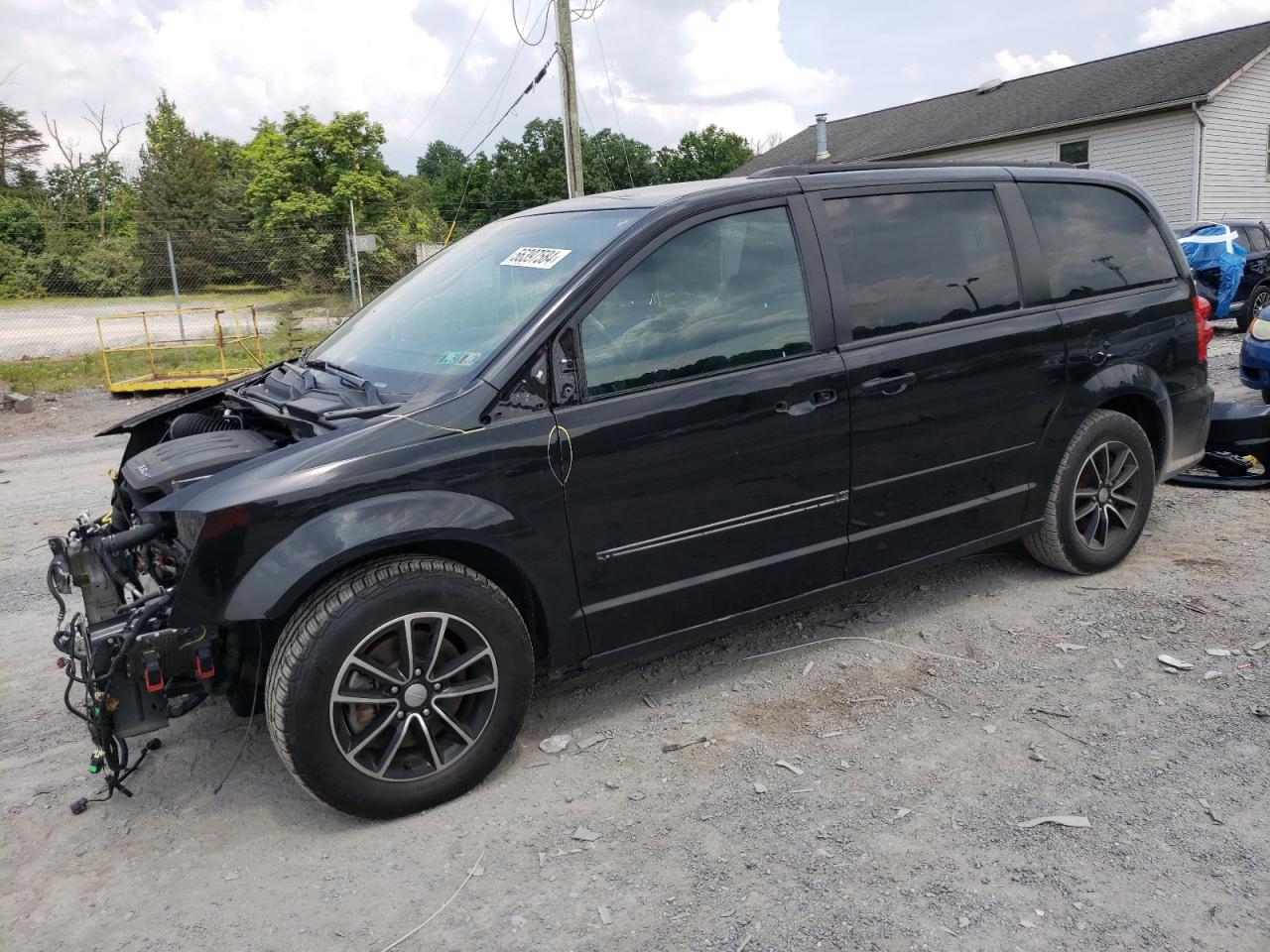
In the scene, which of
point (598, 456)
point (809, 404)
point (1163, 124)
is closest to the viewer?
point (598, 456)

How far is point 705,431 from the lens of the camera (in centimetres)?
353

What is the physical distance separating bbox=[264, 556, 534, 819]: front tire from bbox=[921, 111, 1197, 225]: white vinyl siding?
72.9 ft

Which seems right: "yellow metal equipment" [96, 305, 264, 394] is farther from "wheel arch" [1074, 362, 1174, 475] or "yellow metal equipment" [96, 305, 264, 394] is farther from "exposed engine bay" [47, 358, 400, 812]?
"wheel arch" [1074, 362, 1174, 475]

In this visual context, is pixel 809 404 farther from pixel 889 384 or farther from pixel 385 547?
pixel 385 547

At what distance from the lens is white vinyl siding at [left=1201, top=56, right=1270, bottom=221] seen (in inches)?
918

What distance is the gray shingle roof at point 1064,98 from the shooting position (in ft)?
76.6

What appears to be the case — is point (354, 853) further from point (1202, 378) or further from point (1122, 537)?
point (1202, 378)

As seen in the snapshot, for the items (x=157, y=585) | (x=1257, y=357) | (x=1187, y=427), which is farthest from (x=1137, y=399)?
(x=157, y=585)

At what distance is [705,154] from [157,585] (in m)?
66.0

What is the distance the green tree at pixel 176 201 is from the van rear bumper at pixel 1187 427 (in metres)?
21.7

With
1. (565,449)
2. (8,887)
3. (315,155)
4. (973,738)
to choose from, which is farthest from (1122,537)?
(315,155)

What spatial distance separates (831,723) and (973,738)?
0.50m

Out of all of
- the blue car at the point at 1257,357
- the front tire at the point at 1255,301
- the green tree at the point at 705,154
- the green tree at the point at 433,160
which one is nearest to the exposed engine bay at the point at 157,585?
the blue car at the point at 1257,357

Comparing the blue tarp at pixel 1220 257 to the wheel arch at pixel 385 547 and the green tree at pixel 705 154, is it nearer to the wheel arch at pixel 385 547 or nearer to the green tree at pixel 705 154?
the wheel arch at pixel 385 547
